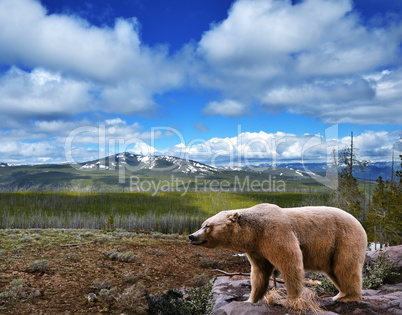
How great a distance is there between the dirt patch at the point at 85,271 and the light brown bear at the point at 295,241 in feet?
13.2

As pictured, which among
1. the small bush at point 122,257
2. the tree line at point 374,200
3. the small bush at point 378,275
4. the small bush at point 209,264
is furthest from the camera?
the tree line at point 374,200

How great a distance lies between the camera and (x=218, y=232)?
547 cm

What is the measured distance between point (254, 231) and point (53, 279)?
25.8 feet

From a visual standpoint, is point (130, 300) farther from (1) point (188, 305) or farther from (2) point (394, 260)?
(2) point (394, 260)

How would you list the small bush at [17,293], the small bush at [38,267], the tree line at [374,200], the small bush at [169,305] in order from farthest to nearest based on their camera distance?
the tree line at [374,200] → the small bush at [38,267] → the small bush at [17,293] → the small bush at [169,305]

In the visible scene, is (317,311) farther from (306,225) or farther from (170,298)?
(170,298)

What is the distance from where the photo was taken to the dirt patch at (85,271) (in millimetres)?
7926

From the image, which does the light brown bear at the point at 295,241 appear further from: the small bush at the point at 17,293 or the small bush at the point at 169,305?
the small bush at the point at 17,293

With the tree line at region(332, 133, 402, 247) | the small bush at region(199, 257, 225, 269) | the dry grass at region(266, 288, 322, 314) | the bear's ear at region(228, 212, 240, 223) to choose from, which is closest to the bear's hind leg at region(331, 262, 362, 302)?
the dry grass at region(266, 288, 322, 314)

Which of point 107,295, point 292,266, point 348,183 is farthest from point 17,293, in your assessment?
point 348,183

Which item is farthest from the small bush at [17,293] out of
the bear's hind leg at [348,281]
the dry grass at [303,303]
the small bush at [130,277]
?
the bear's hind leg at [348,281]

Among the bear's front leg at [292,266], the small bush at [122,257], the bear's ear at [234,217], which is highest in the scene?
the bear's ear at [234,217]

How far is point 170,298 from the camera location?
6668mm

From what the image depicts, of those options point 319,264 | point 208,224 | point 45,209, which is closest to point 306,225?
point 319,264
